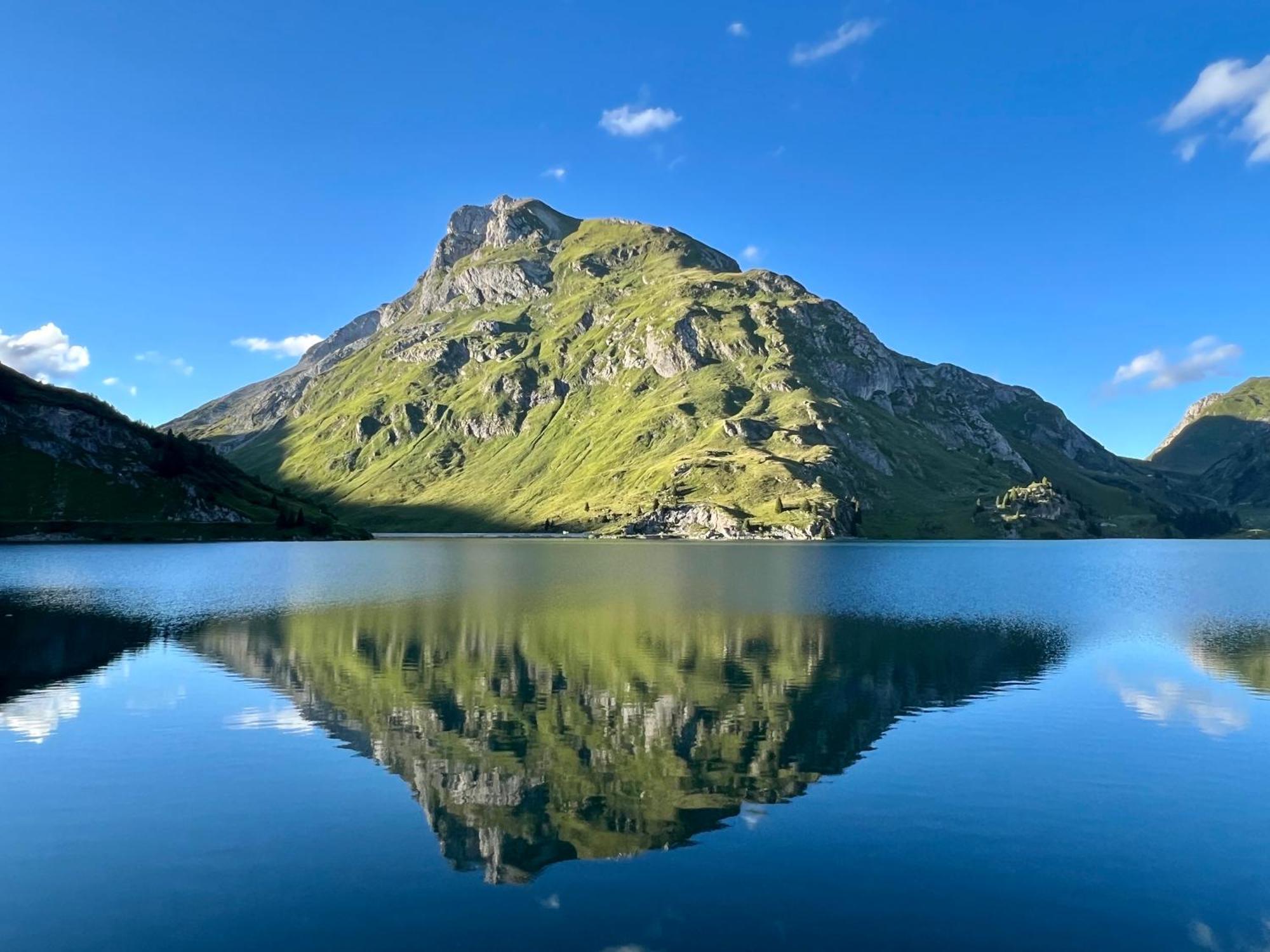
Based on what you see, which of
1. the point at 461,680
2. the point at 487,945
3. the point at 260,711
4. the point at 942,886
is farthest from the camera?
the point at 461,680

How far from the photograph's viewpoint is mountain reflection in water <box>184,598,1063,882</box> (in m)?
31.3

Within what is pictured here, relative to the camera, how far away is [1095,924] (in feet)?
74.8

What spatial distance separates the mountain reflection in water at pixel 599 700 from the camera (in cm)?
3130

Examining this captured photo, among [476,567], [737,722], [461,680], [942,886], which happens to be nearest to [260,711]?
[461,680]

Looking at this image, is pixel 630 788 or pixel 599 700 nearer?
pixel 630 788

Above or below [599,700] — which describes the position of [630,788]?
below

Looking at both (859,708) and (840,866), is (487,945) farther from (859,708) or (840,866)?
(859,708)

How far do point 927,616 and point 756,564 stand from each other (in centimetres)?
10222

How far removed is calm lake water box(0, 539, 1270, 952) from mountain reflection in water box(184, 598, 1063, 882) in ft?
0.91

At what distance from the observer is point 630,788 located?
33844mm

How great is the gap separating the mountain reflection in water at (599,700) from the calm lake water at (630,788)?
28 centimetres

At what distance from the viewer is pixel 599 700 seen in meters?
49.6

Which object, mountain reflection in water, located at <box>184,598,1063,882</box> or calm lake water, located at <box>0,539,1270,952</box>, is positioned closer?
calm lake water, located at <box>0,539,1270,952</box>

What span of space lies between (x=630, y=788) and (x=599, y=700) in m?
15.9
